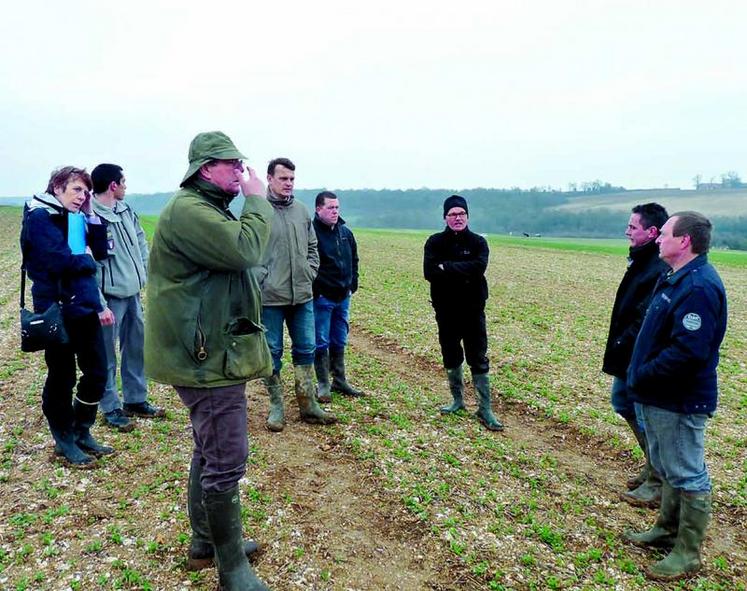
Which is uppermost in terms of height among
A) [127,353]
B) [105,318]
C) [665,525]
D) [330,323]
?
[105,318]

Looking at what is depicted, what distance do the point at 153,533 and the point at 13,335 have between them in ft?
30.5

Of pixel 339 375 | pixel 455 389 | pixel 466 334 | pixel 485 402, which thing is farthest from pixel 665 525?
pixel 339 375

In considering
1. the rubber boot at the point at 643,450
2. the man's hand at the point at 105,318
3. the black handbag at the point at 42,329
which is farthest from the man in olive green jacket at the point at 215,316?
the rubber boot at the point at 643,450

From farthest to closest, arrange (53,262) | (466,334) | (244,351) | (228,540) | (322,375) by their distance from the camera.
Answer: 1. (322,375)
2. (466,334)
3. (53,262)
4. (228,540)
5. (244,351)

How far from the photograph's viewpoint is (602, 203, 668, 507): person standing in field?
5531mm

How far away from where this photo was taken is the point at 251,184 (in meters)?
3.98

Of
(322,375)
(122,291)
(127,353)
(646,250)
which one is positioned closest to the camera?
(646,250)

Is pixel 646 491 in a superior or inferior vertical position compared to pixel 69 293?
inferior

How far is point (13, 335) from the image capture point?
1198cm

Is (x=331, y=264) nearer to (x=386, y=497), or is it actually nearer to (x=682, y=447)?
(x=386, y=497)

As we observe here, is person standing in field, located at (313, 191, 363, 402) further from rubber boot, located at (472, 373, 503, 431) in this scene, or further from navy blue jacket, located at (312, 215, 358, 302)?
rubber boot, located at (472, 373, 503, 431)

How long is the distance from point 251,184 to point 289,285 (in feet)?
9.96

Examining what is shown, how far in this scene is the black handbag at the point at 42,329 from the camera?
5.16m

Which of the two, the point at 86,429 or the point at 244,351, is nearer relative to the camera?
the point at 244,351
